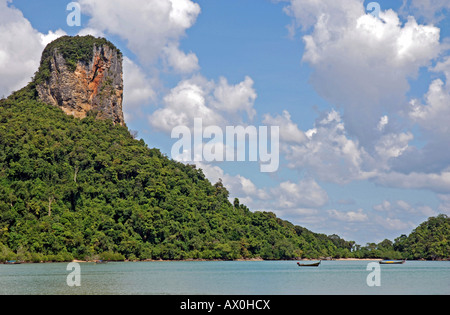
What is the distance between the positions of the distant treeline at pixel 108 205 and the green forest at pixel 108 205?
0.50 feet

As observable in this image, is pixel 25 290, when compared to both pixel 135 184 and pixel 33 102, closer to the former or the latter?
pixel 135 184

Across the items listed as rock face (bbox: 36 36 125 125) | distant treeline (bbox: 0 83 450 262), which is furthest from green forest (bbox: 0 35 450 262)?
rock face (bbox: 36 36 125 125)

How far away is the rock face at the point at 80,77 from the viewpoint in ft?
309

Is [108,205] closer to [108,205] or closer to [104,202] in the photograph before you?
[108,205]

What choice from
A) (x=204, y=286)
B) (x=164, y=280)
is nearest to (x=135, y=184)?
(x=164, y=280)

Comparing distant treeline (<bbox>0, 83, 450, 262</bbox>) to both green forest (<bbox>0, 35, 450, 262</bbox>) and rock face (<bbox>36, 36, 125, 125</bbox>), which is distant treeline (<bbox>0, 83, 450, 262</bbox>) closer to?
green forest (<bbox>0, 35, 450, 262</bbox>)

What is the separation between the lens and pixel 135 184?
84875 millimetres

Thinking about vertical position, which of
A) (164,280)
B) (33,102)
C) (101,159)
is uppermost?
(33,102)

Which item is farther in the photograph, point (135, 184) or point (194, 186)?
point (194, 186)

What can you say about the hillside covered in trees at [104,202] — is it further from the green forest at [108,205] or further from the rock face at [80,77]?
the rock face at [80,77]

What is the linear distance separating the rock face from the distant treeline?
265 centimetres

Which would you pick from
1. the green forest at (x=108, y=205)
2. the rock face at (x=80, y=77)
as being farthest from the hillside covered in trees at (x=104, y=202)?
the rock face at (x=80, y=77)

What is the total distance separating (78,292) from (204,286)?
9.18 m

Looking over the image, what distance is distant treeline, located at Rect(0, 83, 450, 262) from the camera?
67750 mm
